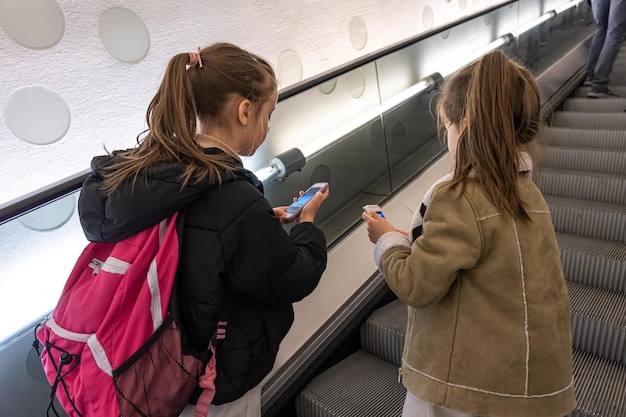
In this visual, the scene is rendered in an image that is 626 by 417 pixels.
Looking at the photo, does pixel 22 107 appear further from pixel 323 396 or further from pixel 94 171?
pixel 323 396

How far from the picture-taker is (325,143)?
2.40 meters

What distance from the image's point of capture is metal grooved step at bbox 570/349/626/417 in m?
1.57

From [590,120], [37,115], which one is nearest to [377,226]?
[37,115]

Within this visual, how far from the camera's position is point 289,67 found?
288 cm

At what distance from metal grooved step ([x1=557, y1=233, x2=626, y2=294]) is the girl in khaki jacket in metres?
1.24

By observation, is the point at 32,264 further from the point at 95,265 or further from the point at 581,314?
the point at 581,314

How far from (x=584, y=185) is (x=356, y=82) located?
1.52 m

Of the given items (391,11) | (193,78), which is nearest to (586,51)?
(391,11)

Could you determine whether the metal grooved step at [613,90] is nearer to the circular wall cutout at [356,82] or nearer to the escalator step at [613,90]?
the escalator step at [613,90]

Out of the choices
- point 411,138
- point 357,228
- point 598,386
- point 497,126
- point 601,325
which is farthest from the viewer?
point 411,138

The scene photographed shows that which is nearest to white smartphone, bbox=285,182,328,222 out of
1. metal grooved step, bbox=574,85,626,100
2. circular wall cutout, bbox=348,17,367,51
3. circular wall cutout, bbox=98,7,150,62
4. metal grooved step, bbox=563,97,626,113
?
circular wall cutout, bbox=98,7,150,62

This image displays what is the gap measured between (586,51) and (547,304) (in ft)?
15.2

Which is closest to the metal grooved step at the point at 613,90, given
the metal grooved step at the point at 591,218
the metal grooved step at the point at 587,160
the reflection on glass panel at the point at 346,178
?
the metal grooved step at the point at 587,160

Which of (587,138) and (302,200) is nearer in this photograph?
(302,200)
